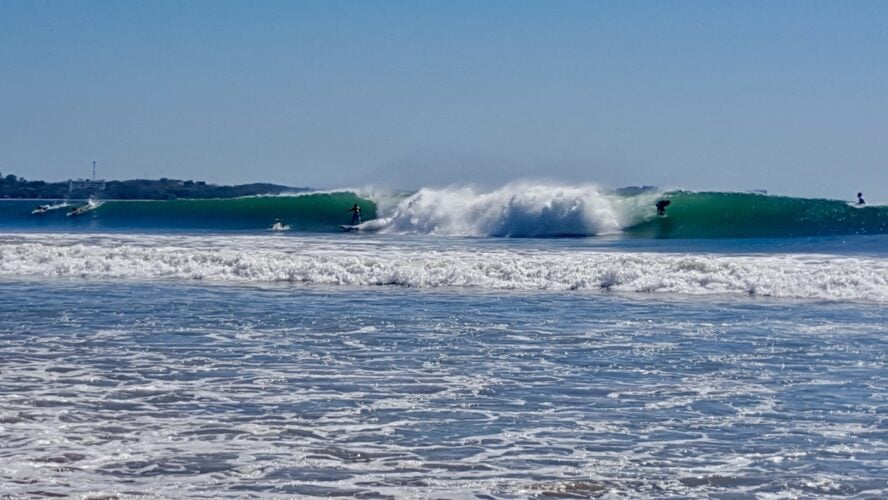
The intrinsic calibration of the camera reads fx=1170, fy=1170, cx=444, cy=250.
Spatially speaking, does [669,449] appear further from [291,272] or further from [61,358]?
[291,272]

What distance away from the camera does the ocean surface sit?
261 inches

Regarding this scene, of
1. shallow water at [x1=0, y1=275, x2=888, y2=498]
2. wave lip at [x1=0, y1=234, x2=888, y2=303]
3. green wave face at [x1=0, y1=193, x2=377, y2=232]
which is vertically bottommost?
shallow water at [x1=0, y1=275, x2=888, y2=498]

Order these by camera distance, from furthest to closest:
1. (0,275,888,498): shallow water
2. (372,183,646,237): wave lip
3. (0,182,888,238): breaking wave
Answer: (372,183,646,237): wave lip → (0,182,888,238): breaking wave → (0,275,888,498): shallow water

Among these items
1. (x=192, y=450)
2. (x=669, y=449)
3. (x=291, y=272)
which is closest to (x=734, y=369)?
(x=669, y=449)

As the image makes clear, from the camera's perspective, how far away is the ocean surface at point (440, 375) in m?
6.63

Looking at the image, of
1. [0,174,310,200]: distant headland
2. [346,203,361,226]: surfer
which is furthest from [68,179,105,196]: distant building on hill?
[346,203,361,226]: surfer

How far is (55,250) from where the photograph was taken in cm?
2322

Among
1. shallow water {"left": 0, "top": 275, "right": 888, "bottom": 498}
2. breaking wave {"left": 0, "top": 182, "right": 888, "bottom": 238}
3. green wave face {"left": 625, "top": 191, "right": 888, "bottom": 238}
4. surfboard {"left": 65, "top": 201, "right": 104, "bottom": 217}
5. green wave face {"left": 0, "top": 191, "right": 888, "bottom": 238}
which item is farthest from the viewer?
surfboard {"left": 65, "top": 201, "right": 104, "bottom": 217}

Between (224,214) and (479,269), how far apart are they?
90.3 feet

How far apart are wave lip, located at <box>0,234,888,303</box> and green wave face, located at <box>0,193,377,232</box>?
1584 centimetres

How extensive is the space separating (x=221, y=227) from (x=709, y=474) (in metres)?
36.3

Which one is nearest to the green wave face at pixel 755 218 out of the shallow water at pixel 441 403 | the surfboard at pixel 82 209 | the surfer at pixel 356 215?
the surfer at pixel 356 215

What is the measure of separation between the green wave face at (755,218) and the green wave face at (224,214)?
11.0 metres

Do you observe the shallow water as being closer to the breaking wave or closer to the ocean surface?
the ocean surface
